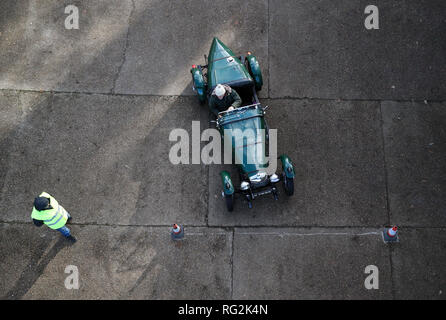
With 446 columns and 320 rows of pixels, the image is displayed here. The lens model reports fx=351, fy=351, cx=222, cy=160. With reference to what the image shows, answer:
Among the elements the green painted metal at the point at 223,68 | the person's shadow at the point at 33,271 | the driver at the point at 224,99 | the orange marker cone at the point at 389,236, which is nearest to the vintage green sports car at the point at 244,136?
the green painted metal at the point at 223,68

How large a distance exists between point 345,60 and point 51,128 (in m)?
6.81

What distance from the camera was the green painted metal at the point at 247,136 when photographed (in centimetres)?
654

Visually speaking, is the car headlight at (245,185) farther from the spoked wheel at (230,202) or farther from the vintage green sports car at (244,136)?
the spoked wheel at (230,202)

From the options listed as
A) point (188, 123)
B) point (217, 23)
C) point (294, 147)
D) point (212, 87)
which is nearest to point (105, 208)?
point (188, 123)

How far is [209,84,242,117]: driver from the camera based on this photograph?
650 cm

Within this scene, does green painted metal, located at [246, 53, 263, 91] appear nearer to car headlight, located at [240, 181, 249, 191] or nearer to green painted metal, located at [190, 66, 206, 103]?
green painted metal, located at [190, 66, 206, 103]

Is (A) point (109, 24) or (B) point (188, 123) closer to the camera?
(B) point (188, 123)

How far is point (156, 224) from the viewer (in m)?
7.06

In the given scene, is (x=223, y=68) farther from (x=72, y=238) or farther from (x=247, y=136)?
(x=72, y=238)

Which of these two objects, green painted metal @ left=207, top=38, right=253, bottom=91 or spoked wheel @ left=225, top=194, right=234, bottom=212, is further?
green painted metal @ left=207, top=38, right=253, bottom=91

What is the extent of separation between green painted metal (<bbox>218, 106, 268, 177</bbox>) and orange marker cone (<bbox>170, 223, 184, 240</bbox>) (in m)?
1.67

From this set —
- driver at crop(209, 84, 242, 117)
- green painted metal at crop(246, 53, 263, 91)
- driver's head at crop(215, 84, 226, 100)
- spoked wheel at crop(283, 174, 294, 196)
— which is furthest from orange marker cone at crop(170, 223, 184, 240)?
green painted metal at crop(246, 53, 263, 91)

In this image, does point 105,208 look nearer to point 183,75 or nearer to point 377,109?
point 183,75

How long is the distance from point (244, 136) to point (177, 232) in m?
2.25
